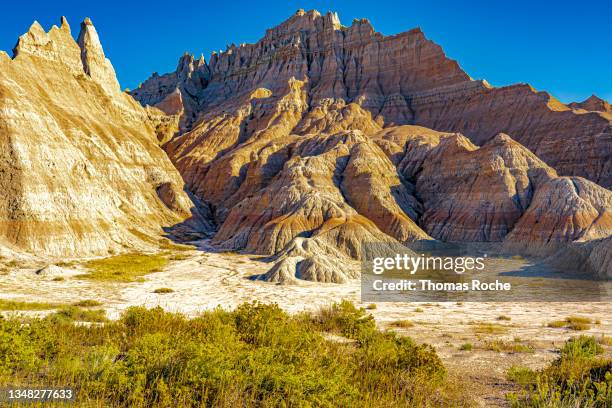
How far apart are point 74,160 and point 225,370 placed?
53.8m

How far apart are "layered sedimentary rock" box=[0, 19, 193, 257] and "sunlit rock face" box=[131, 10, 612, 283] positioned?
11762 millimetres

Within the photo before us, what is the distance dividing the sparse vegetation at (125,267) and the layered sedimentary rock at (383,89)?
63314 mm

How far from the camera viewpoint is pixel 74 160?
5328cm

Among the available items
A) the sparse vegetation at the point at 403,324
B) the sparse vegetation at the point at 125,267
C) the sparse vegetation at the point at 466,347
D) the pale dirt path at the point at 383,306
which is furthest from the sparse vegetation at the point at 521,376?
the sparse vegetation at the point at 125,267

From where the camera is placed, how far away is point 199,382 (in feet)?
24.2

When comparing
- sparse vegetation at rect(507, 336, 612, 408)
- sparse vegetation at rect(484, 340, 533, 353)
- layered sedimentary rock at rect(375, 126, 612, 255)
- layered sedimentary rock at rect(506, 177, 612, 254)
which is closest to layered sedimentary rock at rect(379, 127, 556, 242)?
layered sedimentary rock at rect(375, 126, 612, 255)

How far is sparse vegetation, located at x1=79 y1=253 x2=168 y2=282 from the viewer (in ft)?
108

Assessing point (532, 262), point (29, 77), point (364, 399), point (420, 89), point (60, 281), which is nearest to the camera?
point (364, 399)

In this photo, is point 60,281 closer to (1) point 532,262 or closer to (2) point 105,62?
(1) point 532,262

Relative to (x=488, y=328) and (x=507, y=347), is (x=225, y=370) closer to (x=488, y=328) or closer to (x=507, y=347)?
(x=507, y=347)

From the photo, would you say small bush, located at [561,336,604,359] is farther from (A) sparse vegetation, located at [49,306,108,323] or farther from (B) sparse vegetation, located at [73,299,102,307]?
(B) sparse vegetation, located at [73,299,102,307]

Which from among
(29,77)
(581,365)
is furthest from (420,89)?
(581,365)

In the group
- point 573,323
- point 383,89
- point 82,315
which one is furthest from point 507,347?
point 383,89

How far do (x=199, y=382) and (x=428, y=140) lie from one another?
262ft
